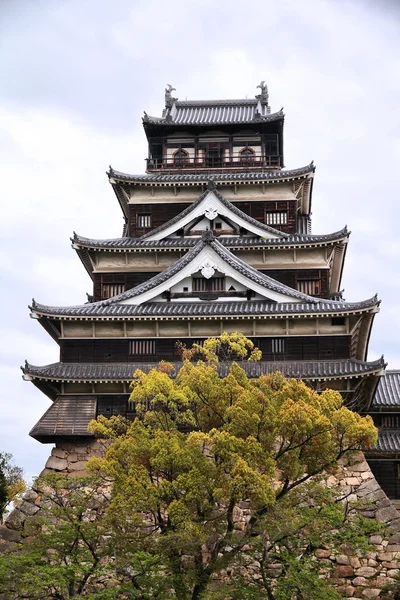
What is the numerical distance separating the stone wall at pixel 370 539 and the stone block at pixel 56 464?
0.07 m

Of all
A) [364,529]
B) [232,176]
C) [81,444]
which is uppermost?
[232,176]

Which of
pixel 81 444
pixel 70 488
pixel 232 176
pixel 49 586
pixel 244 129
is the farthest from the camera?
pixel 244 129

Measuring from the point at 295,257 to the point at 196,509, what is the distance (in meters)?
16.2

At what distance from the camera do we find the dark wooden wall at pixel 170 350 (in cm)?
2827

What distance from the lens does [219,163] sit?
38250mm

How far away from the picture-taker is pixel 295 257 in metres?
33.3

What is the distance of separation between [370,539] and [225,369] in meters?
7.21

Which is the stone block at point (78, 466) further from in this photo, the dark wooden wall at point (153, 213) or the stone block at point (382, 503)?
the dark wooden wall at point (153, 213)

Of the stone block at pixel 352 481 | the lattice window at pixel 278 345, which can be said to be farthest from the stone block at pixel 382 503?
the lattice window at pixel 278 345

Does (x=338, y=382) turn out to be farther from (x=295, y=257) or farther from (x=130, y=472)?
(x=130, y=472)

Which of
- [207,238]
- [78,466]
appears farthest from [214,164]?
[78,466]

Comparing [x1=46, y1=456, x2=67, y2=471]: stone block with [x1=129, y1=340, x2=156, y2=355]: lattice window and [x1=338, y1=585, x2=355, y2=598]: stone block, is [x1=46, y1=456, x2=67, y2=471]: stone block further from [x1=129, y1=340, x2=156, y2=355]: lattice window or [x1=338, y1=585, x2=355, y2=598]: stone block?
[x1=338, y1=585, x2=355, y2=598]: stone block

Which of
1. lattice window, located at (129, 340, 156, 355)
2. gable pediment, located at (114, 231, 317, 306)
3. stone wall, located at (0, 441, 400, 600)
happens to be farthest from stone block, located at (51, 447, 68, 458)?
gable pediment, located at (114, 231, 317, 306)

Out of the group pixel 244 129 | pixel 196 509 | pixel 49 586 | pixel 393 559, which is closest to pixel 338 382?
pixel 393 559
